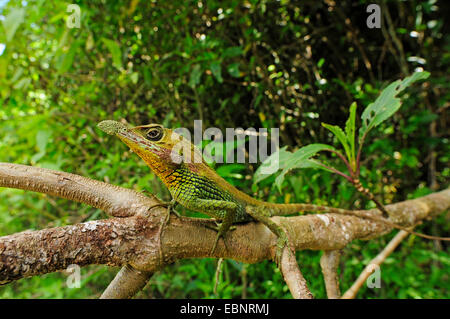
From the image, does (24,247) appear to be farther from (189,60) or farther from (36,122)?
(189,60)

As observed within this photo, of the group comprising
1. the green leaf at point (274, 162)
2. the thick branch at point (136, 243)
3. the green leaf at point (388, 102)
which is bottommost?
the thick branch at point (136, 243)

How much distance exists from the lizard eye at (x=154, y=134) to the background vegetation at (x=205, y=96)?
34.2 inches

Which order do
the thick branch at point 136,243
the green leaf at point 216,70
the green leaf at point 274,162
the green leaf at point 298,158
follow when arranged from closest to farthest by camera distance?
the thick branch at point 136,243
the green leaf at point 298,158
the green leaf at point 274,162
the green leaf at point 216,70

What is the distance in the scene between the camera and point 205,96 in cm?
240

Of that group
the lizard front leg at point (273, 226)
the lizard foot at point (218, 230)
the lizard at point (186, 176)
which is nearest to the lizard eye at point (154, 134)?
the lizard at point (186, 176)

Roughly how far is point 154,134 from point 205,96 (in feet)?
4.81

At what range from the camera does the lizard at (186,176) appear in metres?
0.97

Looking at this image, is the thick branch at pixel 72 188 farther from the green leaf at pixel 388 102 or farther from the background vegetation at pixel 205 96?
the green leaf at pixel 388 102

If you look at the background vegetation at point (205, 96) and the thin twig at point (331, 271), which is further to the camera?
the background vegetation at point (205, 96)

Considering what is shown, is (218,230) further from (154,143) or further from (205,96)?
(205,96)

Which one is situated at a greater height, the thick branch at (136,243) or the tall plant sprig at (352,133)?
the tall plant sprig at (352,133)

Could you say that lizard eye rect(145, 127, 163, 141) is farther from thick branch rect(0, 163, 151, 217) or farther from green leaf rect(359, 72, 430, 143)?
green leaf rect(359, 72, 430, 143)

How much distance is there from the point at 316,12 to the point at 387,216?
1.96m
